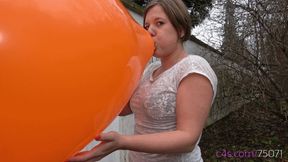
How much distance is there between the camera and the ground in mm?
5059

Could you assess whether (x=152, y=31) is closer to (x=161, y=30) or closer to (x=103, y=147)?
(x=161, y=30)

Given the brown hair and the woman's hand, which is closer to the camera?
the woman's hand

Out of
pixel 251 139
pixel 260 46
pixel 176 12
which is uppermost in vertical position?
pixel 260 46

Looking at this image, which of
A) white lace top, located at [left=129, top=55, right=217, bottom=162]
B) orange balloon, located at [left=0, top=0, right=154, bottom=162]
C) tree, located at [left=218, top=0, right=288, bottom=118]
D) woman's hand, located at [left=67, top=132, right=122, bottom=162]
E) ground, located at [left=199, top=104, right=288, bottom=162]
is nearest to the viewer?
orange balloon, located at [left=0, top=0, right=154, bottom=162]

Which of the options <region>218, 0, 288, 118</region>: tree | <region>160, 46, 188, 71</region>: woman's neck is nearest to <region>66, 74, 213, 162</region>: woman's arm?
<region>160, 46, 188, 71</region>: woman's neck

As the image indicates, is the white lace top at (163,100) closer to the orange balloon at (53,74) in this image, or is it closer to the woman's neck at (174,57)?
the woman's neck at (174,57)

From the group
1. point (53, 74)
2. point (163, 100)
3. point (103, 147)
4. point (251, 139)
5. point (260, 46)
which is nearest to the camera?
point (53, 74)

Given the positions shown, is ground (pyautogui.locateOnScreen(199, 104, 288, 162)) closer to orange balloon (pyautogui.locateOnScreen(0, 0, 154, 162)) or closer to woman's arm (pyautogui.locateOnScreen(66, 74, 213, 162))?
woman's arm (pyautogui.locateOnScreen(66, 74, 213, 162))

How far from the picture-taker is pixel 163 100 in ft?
4.11

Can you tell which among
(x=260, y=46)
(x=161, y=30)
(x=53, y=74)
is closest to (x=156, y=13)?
(x=161, y=30)

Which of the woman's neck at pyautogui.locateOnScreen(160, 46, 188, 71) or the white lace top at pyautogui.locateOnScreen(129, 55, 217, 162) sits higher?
the woman's neck at pyautogui.locateOnScreen(160, 46, 188, 71)

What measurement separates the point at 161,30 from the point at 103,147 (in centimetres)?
42

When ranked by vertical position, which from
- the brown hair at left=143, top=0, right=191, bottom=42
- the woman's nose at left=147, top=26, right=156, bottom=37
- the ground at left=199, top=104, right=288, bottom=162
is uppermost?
the brown hair at left=143, top=0, right=191, bottom=42

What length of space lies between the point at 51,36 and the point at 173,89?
1.61 feet
